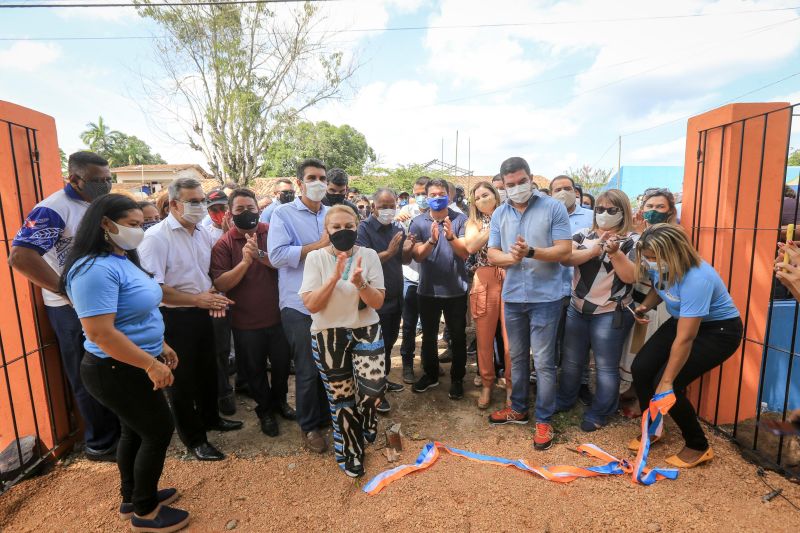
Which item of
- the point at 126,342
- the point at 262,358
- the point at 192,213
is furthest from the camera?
the point at 262,358

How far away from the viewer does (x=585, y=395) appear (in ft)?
13.6

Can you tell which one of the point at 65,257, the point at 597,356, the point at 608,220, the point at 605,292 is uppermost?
the point at 608,220

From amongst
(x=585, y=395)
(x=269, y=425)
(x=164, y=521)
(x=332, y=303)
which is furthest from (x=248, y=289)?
(x=585, y=395)

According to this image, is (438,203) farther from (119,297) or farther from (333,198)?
(119,297)

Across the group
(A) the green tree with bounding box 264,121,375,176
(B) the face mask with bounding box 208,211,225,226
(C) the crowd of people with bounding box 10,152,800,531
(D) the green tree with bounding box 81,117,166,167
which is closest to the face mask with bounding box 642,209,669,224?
(C) the crowd of people with bounding box 10,152,800,531

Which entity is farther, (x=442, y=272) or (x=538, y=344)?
(x=442, y=272)

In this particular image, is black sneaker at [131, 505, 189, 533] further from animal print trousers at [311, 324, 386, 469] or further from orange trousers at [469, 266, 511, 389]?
orange trousers at [469, 266, 511, 389]

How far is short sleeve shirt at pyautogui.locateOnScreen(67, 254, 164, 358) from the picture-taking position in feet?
6.60

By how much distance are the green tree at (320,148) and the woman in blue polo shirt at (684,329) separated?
14.4m

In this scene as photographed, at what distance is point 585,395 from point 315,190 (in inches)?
127

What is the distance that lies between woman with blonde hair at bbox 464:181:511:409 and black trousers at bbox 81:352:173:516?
8.71 feet

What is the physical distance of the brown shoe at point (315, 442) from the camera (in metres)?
3.32

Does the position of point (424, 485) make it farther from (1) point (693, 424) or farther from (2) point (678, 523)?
(1) point (693, 424)

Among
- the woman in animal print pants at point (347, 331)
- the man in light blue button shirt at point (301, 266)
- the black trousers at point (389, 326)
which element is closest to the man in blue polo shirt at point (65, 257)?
the man in light blue button shirt at point (301, 266)
